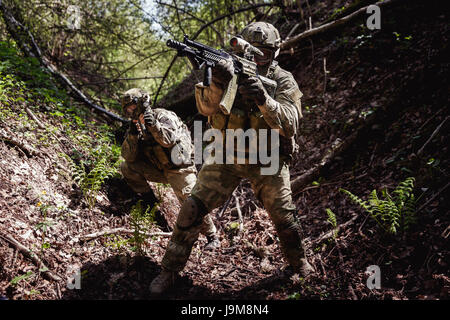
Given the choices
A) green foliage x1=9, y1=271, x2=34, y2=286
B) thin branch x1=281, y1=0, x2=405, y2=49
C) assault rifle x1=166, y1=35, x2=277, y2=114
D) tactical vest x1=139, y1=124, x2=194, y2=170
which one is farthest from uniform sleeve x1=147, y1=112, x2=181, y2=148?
thin branch x1=281, y1=0, x2=405, y2=49

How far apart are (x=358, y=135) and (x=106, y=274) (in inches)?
173

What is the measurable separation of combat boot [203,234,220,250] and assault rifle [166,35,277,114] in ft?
7.91

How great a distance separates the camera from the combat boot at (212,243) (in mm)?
4652

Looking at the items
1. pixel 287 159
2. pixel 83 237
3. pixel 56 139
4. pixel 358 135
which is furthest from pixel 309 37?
pixel 83 237

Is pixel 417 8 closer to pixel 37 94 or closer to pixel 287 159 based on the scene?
pixel 287 159

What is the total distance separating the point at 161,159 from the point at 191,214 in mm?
1772

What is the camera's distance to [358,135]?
18.0 ft

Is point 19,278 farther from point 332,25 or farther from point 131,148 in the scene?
point 332,25

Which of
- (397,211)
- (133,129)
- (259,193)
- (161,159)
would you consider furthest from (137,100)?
(397,211)

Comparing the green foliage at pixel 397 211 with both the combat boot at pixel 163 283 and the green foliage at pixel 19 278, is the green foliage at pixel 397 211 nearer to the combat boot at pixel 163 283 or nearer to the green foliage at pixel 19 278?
the combat boot at pixel 163 283

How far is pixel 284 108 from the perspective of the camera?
3.19 m

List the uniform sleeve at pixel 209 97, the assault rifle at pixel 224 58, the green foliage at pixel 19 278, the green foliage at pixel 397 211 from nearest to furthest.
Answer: the green foliage at pixel 19 278 < the assault rifle at pixel 224 58 < the uniform sleeve at pixel 209 97 < the green foliage at pixel 397 211

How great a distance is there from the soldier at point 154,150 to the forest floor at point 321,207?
45 cm

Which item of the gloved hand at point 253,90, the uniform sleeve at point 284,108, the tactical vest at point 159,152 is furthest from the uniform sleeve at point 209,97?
the tactical vest at point 159,152
